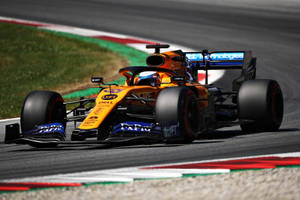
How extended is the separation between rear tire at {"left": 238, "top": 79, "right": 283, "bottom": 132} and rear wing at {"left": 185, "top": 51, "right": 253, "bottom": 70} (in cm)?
197

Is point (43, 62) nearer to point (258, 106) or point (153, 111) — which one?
point (153, 111)

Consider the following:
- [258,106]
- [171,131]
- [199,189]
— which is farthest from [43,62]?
[199,189]

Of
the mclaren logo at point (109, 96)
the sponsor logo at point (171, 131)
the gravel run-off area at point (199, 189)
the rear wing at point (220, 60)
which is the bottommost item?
the gravel run-off area at point (199, 189)

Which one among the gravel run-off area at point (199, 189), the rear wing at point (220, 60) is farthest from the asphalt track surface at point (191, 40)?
the rear wing at point (220, 60)

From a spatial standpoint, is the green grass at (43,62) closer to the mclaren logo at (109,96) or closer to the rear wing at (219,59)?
the rear wing at (219,59)

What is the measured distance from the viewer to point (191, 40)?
23.0 m

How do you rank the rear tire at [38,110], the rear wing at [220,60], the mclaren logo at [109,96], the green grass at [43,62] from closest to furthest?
the mclaren logo at [109,96], the rear tire at [38,110], the rear wing at [220,60], the green grass at [43,62]

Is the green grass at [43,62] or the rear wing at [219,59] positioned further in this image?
the green grass at [43,62]

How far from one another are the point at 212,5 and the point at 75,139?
23407mm

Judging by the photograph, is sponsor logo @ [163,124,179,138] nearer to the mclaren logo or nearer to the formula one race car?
the formula one race car

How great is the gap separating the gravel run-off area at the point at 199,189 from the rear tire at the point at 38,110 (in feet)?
10.3

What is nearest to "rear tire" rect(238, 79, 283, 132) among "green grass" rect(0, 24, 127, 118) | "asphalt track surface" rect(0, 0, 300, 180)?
"asphalt track surface" rect(0, 0, 300, 180)

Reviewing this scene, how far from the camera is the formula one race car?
8836mm

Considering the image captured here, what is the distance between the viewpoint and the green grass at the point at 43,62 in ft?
60.2
